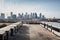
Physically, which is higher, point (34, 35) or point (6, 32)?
point (6, 32)

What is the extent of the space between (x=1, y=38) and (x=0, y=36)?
0.24 m

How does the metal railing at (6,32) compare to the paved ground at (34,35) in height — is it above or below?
above

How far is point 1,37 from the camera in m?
12.2

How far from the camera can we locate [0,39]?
12.4 metres

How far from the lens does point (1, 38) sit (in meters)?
12.3

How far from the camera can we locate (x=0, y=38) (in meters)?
12.3

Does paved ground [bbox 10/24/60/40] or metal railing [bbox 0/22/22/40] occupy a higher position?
metal railing [bbox 0/22/22/40]

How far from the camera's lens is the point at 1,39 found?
12.4 meters

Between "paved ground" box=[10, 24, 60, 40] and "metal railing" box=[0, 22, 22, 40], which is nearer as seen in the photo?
"metal railing" box=[0, 22, 22, 40]

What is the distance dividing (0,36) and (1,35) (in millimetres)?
135

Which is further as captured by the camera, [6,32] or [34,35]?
[34,35]

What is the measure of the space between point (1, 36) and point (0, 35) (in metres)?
0.18

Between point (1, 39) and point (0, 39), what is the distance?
0.28ft

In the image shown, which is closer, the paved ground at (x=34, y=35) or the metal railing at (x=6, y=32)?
the metal railing at (x=6, y=32)
